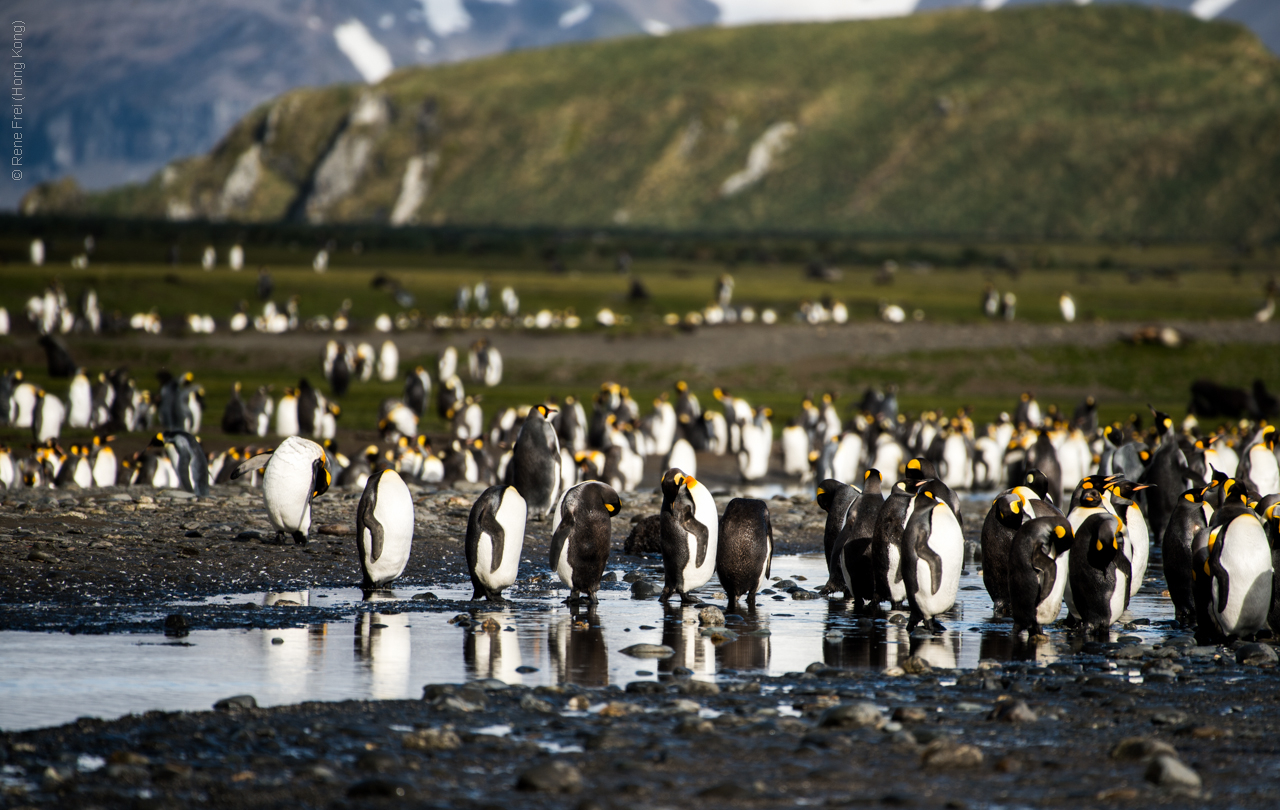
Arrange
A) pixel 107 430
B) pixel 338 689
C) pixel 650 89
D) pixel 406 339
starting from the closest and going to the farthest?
pixel 338 689
pixel 107 430
pixel 406 339
pixel 650 89

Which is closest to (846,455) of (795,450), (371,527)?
(795,450)

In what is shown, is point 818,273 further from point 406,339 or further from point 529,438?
point 529,438

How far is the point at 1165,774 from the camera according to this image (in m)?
6.07

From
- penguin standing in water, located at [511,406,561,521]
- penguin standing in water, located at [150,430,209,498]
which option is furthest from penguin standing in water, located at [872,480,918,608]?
penguin standing in water, located at [150,430,209,498]

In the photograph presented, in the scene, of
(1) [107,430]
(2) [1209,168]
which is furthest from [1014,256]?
(1) [107,430]

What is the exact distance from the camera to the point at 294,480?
13.0 m

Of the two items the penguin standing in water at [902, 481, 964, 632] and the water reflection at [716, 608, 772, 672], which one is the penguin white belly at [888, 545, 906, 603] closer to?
the penguin standing in water at [902, 481, 964, 632]

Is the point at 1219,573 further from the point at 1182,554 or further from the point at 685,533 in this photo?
the point at 685,533

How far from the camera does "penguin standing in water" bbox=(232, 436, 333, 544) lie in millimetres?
12906

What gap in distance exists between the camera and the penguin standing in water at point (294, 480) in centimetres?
1291

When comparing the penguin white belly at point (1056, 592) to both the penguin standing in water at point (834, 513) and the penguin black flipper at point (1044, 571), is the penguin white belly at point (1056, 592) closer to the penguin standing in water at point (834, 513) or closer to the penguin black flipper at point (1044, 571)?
the penguin black flipper at point (1044, 571)

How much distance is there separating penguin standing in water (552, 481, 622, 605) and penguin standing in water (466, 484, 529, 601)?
370 millimetres

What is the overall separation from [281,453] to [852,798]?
842 centimetres

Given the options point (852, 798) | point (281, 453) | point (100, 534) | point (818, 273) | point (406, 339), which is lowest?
point (852, 798)
